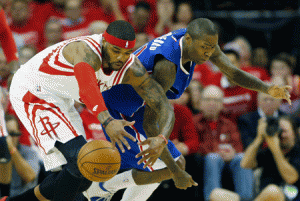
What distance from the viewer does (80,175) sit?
4031 millimetres

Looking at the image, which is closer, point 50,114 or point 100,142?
point 100,142

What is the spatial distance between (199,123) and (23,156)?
8.16 ft

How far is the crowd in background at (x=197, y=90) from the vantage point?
6.35 m

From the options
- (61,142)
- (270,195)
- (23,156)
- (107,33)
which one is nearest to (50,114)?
(61,142)

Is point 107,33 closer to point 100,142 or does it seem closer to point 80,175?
point 100,142

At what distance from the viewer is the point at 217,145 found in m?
6.61

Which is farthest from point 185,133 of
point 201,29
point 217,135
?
point 201,29

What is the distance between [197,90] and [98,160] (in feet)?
12.3

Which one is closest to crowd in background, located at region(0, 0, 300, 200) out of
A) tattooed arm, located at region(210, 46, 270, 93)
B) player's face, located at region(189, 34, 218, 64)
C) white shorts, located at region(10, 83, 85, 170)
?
white shorts, located at region(10, 83, 85, 170)

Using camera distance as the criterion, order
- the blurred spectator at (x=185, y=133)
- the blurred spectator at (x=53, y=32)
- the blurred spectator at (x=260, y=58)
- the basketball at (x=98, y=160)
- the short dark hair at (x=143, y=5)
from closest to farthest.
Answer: the basketball at (x=98, y=160), the blurred spectator at (x=185, y=133), the blurred spectator at (x=53, y=32), the short dark hair at (x=143, y=5), the blurred spectator at (x=260, y=58)

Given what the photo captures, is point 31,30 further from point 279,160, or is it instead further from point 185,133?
point 279,160

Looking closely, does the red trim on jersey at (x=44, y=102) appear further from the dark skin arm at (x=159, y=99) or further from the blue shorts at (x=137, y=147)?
the blue shorts at (x=137, y=147)

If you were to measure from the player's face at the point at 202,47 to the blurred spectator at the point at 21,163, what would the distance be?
2.51 m

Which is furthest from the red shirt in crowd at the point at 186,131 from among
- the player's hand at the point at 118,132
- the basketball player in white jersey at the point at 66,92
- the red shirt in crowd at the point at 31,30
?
the red shirt in crowd at the point at 31,30
